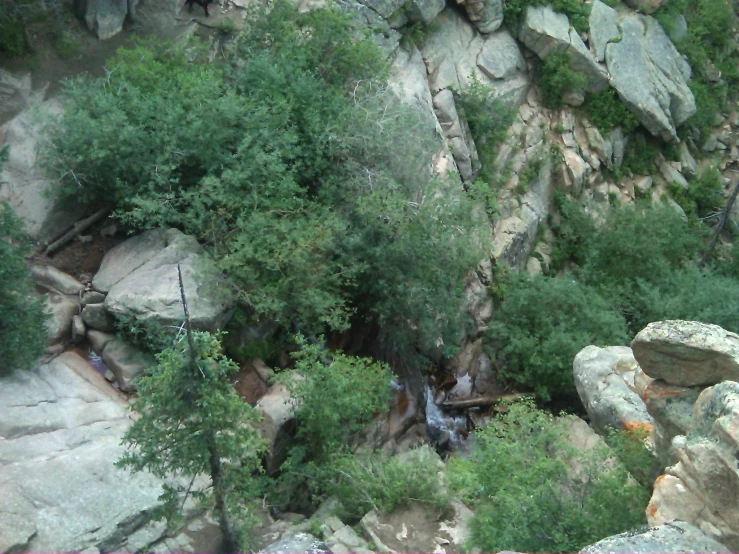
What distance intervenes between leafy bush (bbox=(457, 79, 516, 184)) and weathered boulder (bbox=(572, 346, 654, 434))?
8.10 metres

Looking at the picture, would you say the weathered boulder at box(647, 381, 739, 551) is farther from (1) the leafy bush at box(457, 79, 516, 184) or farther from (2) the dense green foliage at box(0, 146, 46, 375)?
(1) the leafy bush at box(457, 79, 516, 184)

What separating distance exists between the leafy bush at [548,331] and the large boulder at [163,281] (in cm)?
740

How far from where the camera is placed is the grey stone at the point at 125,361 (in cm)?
1295

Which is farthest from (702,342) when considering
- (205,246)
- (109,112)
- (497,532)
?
(109,112)

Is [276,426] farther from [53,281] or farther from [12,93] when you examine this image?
[12,93]

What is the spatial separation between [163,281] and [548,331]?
9.13 meters

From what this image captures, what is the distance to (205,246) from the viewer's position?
1430 centimetres

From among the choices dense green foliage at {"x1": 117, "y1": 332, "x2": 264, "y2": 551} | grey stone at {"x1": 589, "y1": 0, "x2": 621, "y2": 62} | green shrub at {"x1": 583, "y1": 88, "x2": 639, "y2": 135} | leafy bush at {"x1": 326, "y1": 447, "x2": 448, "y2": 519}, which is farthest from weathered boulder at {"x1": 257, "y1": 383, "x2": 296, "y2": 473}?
grey stone at {"x1": 589, "y1": 0, "x2": 621, "y2": 62}

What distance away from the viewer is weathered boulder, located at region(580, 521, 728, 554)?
6195mm

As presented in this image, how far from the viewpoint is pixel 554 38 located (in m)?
22.0

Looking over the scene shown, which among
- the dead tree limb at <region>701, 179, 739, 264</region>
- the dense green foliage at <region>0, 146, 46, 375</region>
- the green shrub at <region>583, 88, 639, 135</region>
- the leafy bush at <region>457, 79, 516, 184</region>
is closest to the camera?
the dense green foliage at <region>0, 146, 46, 375</region>

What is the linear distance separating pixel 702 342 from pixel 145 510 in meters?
8.13

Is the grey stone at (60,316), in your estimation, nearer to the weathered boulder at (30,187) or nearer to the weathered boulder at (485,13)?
the weathered boulder at (30,187)

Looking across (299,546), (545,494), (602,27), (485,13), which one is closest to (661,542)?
(299,546)
